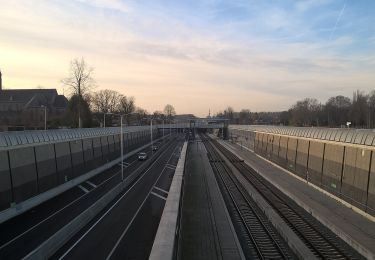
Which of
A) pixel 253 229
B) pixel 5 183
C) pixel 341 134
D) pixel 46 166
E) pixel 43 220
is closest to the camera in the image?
pixel 253 229

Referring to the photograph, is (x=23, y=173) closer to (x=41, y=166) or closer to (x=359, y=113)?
(x=41, y=166)

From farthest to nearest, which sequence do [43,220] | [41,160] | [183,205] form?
[41,160] → [183,205] → [43,220]

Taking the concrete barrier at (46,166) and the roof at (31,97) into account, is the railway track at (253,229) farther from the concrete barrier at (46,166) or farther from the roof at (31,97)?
the roof at (31,97)

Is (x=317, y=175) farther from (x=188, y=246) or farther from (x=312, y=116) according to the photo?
(x=312, y=116)

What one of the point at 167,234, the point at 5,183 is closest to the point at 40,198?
the point at 5,183

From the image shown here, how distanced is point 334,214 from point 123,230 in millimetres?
13146

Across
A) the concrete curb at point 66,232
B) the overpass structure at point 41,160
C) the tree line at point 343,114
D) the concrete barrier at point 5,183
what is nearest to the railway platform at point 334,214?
the concrete curb at point 66,232

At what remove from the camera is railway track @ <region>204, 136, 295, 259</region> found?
2006 centimetres

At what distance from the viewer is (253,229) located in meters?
24.4

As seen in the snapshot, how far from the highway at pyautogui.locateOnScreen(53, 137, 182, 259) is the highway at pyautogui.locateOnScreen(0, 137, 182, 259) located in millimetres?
1826

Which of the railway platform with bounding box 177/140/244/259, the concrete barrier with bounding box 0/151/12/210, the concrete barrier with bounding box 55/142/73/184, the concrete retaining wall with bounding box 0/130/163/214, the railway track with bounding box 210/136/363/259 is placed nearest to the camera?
the railway platform with bounding box 177/140/244/259

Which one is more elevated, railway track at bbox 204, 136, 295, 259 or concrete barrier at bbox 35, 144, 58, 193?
concrete barrier at bbox 35, 144, 58, 193

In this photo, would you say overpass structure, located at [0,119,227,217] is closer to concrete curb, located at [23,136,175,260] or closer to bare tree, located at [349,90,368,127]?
concrete curb, located at [23,136,175,260]

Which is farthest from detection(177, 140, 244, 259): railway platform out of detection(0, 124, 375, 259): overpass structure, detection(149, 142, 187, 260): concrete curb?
detection(149, 142, 187, 260): concrete curb
